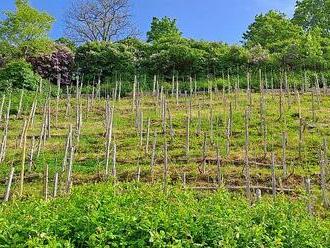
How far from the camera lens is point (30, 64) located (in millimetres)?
34812

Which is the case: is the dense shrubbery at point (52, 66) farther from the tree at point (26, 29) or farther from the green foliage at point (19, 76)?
the green foliage at point (19, 76)

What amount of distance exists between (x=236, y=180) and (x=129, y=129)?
7.45m

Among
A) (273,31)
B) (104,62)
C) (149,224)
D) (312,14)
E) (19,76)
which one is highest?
(312,14)

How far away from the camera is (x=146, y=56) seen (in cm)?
3747

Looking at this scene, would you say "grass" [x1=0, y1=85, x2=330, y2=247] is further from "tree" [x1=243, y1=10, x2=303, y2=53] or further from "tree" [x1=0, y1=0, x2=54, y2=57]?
"tree" [x1=243, y1=10, x2=303, y2=53]

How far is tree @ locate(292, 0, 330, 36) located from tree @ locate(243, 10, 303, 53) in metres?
4.87

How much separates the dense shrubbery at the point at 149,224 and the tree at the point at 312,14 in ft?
136

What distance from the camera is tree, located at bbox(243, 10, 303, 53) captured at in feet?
134

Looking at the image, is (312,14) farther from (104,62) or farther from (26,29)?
(26,29)

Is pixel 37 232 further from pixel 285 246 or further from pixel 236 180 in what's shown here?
pixel 236 180

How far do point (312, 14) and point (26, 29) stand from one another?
75.6ft

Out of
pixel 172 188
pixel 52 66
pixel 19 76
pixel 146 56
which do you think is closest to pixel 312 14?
pixel 146 56

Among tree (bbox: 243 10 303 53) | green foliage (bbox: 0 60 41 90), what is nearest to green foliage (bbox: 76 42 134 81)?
green foliage (bbox: 0 60 41 90)

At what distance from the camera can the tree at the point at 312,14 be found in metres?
46.2
